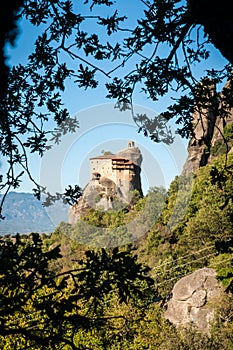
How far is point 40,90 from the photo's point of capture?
11.7 feet

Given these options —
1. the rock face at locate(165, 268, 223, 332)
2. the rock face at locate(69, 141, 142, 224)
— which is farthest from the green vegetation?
the rock face at locate(69, 141, 142, 224)

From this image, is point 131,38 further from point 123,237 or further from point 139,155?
point 139,155

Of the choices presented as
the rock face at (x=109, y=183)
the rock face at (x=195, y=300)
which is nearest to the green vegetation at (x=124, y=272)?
the rock face at (x=195, y=300)

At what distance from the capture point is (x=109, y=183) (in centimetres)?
6731

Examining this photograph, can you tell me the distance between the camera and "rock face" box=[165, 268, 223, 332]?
24.0 m

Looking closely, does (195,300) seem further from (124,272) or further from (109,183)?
(109,183)

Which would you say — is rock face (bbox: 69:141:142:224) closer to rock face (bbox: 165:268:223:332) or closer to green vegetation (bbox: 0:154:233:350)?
green vegetation (bbox: 0:154:233:350)

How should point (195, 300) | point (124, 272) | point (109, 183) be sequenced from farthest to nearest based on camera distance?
1. point (109, 183)
2. point (195, 300)
3. point (124, 272)

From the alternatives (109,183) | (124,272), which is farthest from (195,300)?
(109,183)

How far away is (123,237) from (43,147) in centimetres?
5349

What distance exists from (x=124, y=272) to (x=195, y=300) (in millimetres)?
23106

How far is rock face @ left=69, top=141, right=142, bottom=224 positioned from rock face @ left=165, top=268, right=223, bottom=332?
38216 mm

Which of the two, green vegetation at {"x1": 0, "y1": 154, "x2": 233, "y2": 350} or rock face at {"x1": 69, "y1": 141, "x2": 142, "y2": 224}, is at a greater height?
rock face at {"x1": 69, "y1": 141, "x2": 142, "y2": 224}

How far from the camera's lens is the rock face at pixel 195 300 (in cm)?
2397
